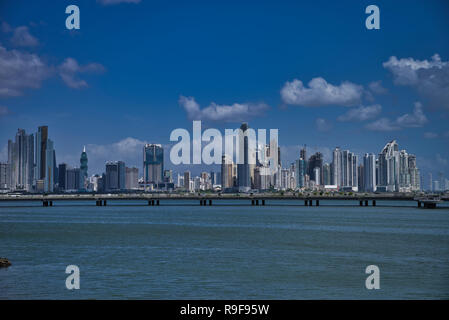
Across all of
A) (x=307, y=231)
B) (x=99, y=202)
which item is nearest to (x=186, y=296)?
(x=307, y=231)

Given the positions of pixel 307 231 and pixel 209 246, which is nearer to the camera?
pixel 209 246

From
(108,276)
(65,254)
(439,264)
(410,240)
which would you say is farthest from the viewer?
(410,240)

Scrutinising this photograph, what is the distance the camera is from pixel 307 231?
7019 centimetres

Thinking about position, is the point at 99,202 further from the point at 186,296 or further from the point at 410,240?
the point at 186,296

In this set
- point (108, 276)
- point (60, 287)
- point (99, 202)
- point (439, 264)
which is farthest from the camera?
point (99, 202)

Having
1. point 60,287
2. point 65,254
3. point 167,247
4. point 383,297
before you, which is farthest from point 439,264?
point 65,254

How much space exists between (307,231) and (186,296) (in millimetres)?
45657

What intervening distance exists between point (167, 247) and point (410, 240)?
28399 millimetres

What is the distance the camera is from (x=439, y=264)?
1532 inches
